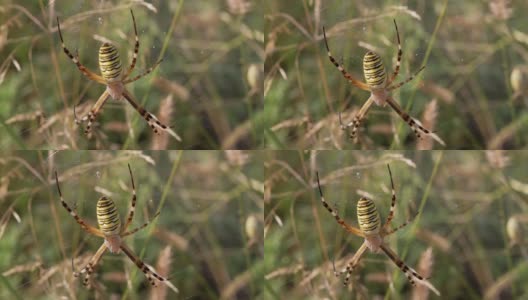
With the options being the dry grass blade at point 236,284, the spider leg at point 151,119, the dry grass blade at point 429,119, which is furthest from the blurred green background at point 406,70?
the dry grass blade at point 236,284

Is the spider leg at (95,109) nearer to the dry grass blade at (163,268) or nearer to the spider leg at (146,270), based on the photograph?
the spider leg at (146,270)

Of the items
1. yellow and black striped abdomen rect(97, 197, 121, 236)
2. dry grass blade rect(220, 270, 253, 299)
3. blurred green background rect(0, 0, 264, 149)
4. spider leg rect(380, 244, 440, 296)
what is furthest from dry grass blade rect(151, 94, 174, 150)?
spider leg rect(380, 244, 440, 296)

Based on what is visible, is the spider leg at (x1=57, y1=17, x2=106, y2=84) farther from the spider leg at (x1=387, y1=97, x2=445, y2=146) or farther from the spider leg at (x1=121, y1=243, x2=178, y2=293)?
the spider leg at (x1=387, y1=97, x2=445, y2=146)

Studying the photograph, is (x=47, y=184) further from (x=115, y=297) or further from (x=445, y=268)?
(x=445, y=268)

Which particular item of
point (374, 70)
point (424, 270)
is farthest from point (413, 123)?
point (424, 270)

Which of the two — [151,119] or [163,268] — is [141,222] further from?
[151,119]
